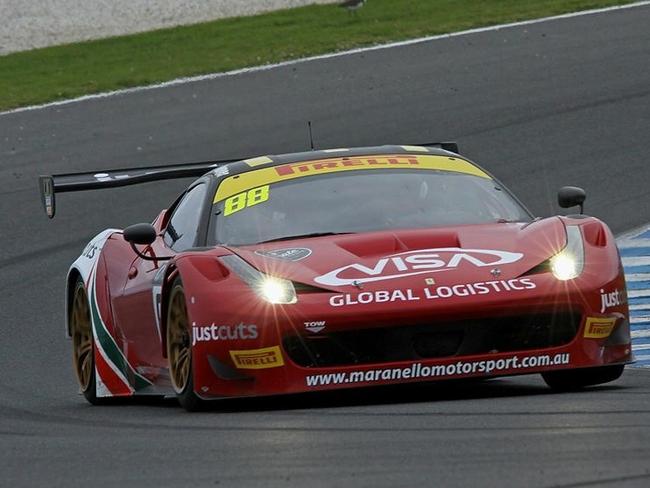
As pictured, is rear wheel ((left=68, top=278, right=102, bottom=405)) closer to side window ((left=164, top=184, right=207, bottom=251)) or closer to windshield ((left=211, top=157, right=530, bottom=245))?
side window ((left=164, top=184, right=207, bottom=251))

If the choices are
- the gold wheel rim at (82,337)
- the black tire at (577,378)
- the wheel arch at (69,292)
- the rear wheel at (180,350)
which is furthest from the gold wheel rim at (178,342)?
the wheel arch at (69,292)

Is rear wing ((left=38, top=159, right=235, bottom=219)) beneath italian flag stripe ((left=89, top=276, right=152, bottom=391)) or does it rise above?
above

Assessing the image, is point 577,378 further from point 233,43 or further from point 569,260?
Answer: point 233,43

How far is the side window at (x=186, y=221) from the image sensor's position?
753 cm

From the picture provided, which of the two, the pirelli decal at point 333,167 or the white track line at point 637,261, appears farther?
the white track line at point 637,261

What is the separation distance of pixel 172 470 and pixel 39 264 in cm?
784

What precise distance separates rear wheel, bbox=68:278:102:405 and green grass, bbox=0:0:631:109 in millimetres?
8992

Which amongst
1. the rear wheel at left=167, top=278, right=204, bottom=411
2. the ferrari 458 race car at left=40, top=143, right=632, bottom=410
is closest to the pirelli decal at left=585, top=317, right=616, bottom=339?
the ferrari 458 race car at left=40, top=143, right=632, bottom=410

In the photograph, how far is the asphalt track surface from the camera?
→ 4746mm

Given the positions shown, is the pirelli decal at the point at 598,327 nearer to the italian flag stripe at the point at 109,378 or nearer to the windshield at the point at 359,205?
the windshield at the point at 359,205

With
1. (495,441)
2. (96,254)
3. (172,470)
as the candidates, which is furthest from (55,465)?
(96,254)

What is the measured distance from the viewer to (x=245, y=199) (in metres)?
7.41

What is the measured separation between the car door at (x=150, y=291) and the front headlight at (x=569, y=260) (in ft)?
5.26

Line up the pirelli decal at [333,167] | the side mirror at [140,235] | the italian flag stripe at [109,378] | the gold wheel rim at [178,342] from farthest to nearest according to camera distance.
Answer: the italian flag stripe at [109,378] < the pirelli decal at [333,167] < the side mirror at [140,235] < the gold wheel rim at [178,342]
